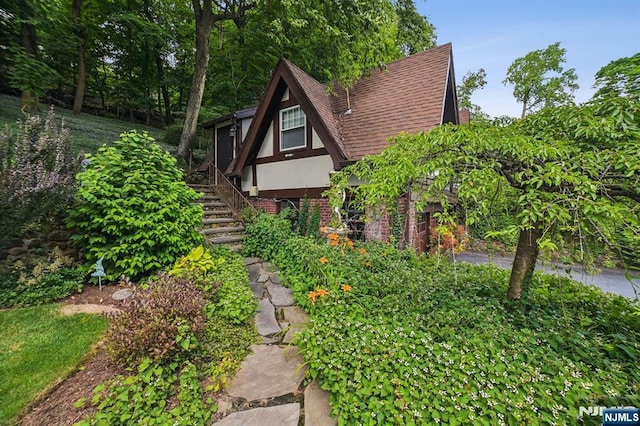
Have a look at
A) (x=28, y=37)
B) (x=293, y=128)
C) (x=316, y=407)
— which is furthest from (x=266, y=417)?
(x=28, y=37)

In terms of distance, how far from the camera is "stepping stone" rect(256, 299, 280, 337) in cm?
330

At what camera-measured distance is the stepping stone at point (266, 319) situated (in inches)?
130

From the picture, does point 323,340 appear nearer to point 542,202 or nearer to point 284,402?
point 284,402

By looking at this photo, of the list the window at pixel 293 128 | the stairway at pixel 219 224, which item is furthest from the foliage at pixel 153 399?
the window at pixel 293 128

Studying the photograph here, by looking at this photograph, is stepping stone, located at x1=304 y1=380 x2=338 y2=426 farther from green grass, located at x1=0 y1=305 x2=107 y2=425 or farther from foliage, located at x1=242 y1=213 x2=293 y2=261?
foliage, located at x1=242 y1=213 x2=293 y2=261

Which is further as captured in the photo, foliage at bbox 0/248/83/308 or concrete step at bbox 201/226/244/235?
concrete step at bbox 201/226/244/235

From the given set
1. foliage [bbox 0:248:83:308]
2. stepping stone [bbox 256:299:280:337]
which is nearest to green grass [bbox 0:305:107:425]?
foliage [bbox 0:248:83:308]

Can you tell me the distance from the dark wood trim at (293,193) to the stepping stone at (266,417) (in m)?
5.38

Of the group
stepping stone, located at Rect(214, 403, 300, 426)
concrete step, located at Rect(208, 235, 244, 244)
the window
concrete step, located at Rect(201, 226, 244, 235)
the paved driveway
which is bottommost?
the paved driveway

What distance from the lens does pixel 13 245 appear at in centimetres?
360

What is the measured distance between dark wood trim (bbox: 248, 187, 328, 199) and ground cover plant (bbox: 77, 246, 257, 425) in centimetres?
429

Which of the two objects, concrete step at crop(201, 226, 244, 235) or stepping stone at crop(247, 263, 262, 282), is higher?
concrete step at crop(201, 226, 244, 235)

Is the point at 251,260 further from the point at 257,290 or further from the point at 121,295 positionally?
the point at 121,295

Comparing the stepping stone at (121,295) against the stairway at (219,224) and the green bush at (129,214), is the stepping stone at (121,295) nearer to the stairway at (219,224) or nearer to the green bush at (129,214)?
the green bush at (129,214)
